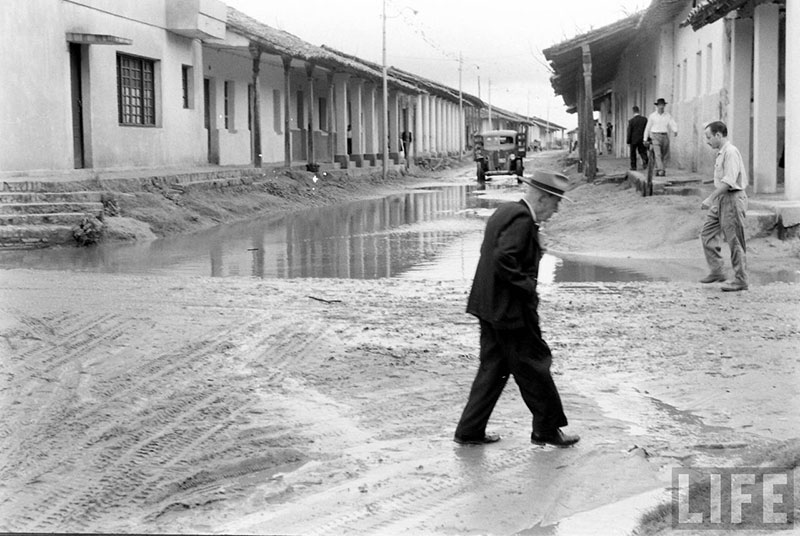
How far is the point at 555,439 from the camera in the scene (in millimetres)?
5969

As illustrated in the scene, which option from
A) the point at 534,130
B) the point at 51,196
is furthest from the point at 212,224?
the point at 534,130

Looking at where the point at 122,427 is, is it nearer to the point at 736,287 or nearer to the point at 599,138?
the point at 736,287

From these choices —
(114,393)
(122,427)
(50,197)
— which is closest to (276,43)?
(50,197)

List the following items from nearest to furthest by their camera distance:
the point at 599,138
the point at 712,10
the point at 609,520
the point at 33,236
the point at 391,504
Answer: the point at 609,520
the point at 391,504
the point at 33,236
the point at 712,10
the point at 599,138

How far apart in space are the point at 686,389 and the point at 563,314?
8.69ft

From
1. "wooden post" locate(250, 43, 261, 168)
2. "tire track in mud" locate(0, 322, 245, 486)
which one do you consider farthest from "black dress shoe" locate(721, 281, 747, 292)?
"wooden post" locate(250, 43, 261, 168)

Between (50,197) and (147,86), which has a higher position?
(147,86)

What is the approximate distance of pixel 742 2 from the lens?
1545cm

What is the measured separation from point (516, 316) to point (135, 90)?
21468 millimetres

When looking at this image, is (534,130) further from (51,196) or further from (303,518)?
(303,518)

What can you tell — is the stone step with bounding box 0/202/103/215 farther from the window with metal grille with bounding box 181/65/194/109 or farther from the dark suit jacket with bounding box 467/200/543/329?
the dark suit jacket with bounding box 467/200/543/329

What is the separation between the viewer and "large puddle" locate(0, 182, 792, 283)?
13117 millimetres

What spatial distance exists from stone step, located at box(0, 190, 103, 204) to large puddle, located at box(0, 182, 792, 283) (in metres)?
1.39

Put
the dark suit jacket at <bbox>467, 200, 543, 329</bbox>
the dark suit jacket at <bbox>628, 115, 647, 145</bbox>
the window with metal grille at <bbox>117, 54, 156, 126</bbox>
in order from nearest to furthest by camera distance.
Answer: the dark suit jacket at <bbox>467, 200, 543, 329</bbox>
the window with metal grille at <bbox>117, 54, 156, 126</bbox>
the dark suit jacket at <bbox>628, 115, 647, 145</bbox>
